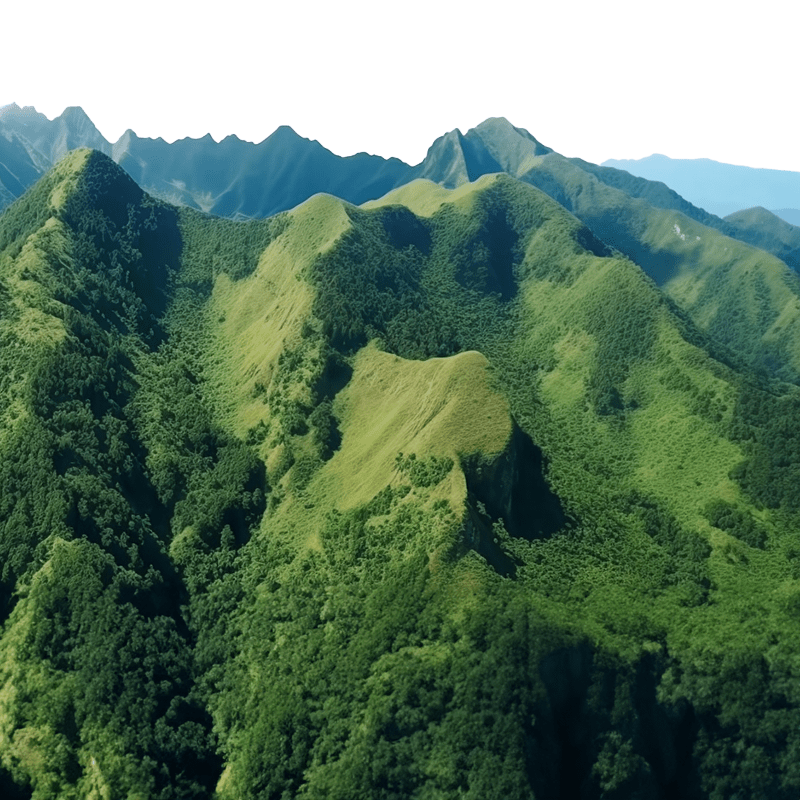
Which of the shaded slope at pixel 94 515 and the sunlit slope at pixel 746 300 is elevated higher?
the sunlit slope at pixel 746 300

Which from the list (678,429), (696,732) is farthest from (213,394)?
(696,732)

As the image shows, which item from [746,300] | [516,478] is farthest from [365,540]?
[746,300]

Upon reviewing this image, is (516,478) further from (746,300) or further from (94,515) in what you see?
(746,300)

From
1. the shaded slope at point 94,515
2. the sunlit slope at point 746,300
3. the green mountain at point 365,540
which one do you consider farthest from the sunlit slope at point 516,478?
the sunlit slope at point 746,300

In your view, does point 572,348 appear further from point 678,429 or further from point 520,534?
point 520,534

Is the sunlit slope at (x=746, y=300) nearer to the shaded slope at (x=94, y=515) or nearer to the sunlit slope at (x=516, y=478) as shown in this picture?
the sunlit slope at (x=516, y=478)

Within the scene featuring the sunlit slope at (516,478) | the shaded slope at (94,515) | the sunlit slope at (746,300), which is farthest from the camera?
the sunlit slope at (746,300)

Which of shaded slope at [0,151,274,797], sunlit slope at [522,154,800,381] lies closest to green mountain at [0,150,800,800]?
shaded slope at [0,151,274,797]

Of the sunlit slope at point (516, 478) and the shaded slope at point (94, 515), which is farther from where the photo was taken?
the sunlit slope at point (516, 478)

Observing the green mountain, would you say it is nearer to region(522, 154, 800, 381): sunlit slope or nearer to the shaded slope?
the shaded slope
